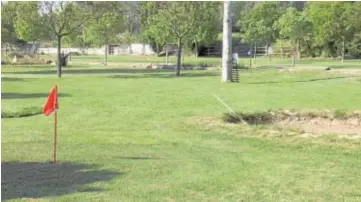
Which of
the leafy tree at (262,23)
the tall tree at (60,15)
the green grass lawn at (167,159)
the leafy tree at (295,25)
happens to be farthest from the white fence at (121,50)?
the green grass lawn at (167,159)

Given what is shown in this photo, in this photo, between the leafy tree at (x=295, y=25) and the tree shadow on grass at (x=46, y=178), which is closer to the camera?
the tree shadow on grass at (x=46, y=178)

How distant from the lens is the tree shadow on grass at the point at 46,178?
6760 millimetres

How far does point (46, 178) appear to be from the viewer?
296 inches

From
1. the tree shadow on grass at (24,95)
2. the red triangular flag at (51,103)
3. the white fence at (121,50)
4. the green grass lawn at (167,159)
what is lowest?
the tree shadow on grass at (24,95)

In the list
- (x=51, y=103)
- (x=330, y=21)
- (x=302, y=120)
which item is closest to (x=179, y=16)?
(x=330, y=21)

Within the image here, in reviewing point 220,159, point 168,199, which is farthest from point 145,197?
point 220,159

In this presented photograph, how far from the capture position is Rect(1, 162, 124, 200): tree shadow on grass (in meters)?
6.76

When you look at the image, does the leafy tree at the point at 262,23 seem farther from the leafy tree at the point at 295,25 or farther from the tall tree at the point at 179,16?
the tall tree at the point at 179,16

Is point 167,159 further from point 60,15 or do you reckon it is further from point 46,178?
point 60,15

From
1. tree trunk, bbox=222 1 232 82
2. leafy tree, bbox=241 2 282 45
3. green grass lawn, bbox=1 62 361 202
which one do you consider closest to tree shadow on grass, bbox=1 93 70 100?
green grass lawn, bbox=1 62 361 202

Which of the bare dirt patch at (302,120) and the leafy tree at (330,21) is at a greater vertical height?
the leafy tree at (330,21)

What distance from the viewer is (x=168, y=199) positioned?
6.52 metres

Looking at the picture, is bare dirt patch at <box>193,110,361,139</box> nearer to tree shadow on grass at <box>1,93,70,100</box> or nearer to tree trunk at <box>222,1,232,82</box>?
tree shadow on grass at <box>1,93,70,100</box>

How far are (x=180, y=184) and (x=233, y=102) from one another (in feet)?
38.8
